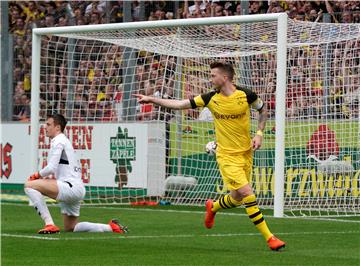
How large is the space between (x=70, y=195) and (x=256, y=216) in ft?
10.1

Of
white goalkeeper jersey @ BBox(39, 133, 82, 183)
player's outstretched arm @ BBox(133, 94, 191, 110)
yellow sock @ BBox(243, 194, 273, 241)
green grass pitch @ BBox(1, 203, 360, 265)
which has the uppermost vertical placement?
player's outstretched arm @ BBox(133, 94, 191, 110)

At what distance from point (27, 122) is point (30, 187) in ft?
31.4

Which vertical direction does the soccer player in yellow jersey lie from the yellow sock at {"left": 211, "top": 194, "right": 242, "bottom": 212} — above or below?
above

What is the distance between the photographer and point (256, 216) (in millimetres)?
12523

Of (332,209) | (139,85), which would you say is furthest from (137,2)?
(332,209)

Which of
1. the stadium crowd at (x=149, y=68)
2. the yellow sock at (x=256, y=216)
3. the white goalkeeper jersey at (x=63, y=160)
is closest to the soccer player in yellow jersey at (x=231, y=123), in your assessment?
the yellow sock at (x=256, y=216)

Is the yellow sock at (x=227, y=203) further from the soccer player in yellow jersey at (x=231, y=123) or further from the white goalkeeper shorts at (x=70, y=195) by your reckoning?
the white goalkeeper shorts at (x=70, y=195)

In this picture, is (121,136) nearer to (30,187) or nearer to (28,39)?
(28,39)

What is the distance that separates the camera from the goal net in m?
18.5

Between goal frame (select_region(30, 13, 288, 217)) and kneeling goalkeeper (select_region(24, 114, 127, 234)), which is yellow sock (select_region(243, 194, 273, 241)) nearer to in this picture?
kneeling goalkeeper (select_region(24, 114, 127, 234))

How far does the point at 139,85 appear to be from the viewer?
22.2 meters

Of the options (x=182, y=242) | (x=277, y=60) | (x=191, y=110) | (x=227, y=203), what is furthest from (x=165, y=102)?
(x=191, y=110)

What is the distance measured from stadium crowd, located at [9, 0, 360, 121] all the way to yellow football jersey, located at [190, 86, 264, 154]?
557cm

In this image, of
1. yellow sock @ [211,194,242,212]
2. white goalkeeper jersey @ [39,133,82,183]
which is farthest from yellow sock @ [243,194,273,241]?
white goalkeeper jersey @ [39,133,82,183]
